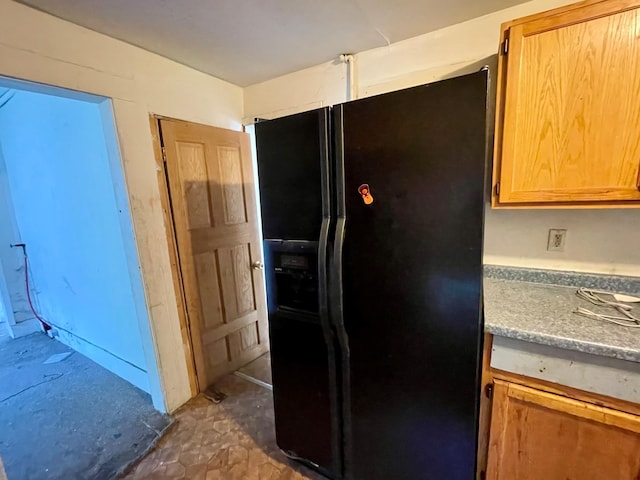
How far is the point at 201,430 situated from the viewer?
72.6 inches

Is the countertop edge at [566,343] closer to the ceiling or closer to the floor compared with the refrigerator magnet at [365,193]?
closer to the floor

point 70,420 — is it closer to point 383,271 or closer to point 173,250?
point 173,250

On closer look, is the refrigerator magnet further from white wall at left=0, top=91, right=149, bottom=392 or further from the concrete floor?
the concrete floor

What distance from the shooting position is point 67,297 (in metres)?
2.86

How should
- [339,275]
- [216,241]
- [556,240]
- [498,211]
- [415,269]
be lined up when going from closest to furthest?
1. [415,269]
2. [339,275]
3. [556,240]
4. [498,211]
5. [216,241]

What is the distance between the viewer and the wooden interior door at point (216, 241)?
78.5 inches

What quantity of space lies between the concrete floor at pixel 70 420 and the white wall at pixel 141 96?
24 centimetres

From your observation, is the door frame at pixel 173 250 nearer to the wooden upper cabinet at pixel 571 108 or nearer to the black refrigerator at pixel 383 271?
the black refrigerator at pixel 383 271

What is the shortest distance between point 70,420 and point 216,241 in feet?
5.15

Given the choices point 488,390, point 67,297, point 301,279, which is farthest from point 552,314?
point 67,297

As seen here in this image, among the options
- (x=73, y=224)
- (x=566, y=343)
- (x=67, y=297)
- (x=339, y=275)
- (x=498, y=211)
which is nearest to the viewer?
(x=566, y=343)

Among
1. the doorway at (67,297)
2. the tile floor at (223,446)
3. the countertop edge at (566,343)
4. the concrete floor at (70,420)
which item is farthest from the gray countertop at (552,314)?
the concrete floor at (70,420)

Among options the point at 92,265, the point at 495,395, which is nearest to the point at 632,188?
the point at 495,395

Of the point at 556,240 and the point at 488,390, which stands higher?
the point at 556,240
